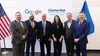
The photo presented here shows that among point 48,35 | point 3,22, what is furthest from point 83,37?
point 3,22

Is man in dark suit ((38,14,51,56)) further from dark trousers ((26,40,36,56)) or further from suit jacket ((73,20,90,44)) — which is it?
suit jacket ((73,20,90,44))

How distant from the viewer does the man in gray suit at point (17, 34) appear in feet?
17.9

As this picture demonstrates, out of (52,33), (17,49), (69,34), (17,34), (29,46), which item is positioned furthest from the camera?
(29,46)

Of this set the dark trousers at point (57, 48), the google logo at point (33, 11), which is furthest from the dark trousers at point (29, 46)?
the google logo at point (33, 11)

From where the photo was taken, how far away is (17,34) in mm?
5430

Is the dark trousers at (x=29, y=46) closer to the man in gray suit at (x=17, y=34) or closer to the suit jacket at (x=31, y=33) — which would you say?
the suit jacket at (x=31, y=33)

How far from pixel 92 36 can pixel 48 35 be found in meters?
1.95

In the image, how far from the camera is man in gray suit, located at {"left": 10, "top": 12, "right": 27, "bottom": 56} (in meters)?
5.44

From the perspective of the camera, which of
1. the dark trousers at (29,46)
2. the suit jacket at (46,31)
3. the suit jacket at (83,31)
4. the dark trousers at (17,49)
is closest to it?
the suit jacket at (83,31)

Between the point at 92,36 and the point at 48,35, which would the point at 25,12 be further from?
the point at 92,36

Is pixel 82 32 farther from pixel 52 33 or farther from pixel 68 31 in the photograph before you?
pixel 52 33

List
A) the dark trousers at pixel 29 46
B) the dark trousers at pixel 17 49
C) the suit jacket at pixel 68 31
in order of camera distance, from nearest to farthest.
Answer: the dark trousers at pixel 17 49, the suit jacket at pixel 68 31, the dark trousers at pixel 29 46

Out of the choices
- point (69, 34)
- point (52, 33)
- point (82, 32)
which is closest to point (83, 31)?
point (82, 32)

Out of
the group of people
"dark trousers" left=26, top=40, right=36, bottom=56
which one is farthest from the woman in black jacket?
"dark trousers" left=26, top=40, right=36, bottom=56
